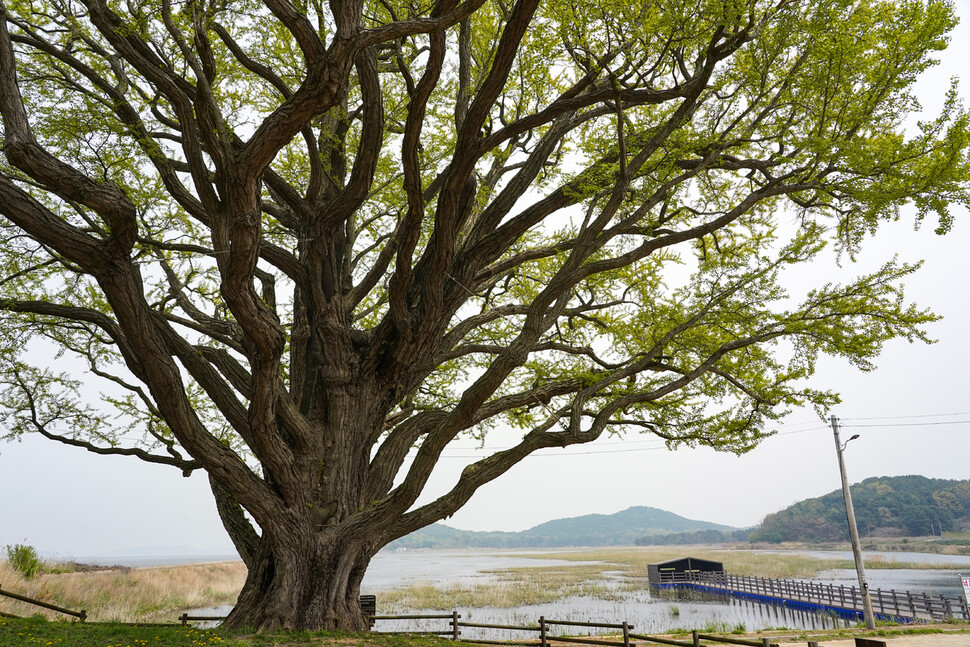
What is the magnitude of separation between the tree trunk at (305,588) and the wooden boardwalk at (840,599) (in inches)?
693

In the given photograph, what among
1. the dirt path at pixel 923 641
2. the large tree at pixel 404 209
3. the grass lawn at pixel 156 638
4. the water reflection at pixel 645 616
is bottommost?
the water reflection at pixel 645 616

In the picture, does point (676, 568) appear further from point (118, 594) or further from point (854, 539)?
point (118, 594)

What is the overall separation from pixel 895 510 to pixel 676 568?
73670 mm

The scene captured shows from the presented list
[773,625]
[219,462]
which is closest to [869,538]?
[773,625]

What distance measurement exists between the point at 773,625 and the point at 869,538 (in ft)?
281

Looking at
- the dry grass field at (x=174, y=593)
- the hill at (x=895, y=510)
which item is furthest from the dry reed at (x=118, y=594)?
the hill at (x=895, y=510)

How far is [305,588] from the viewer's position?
24.7ft

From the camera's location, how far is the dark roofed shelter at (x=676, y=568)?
30406 mm

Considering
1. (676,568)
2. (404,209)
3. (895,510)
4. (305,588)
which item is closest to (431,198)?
(404,209)

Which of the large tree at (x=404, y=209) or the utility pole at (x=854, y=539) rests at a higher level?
the large tree at (x=404, y=209)

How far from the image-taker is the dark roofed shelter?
3041 cm

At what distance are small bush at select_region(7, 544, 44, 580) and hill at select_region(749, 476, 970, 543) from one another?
99414 mm

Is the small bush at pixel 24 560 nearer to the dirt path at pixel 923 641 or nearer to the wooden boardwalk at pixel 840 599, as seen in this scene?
the dirt path at pixel 923 641

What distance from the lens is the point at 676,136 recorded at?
24.1 feet
